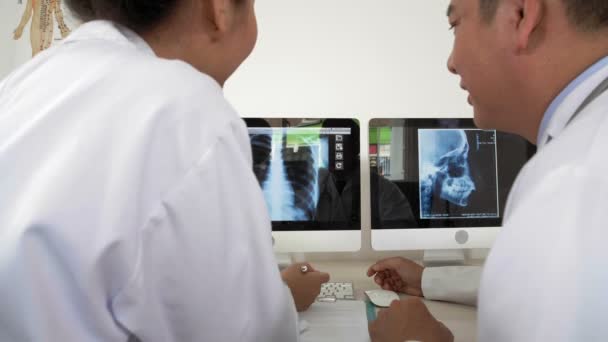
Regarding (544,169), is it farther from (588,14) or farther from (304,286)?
(304,286)

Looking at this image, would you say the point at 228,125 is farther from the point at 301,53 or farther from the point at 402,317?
the point at 301,53

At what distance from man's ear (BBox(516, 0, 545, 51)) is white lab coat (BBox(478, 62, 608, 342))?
0.22 m

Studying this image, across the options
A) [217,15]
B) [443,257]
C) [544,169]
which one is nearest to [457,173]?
[443,257]

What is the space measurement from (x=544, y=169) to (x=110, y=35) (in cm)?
56

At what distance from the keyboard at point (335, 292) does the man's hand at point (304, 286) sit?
0.04m

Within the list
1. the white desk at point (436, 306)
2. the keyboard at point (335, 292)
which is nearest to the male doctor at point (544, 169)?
the white desk at point (436, 306)

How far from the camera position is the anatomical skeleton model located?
1.68 metres

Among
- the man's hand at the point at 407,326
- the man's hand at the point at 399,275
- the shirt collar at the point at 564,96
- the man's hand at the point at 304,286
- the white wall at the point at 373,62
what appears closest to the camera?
the shirt collar at the point at 564,96

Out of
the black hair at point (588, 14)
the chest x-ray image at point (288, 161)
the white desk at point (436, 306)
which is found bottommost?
the white desk at point (436, 306)

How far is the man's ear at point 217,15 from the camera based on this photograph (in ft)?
2.06

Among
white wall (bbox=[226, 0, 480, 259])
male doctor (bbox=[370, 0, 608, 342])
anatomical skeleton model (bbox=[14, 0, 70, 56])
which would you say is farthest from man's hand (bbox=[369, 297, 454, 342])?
anatomical skeleton model (bbox=[14, 0, 70, 56])

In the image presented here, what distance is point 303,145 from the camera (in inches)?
53.0

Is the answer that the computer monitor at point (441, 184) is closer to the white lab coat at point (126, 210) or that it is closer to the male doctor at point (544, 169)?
the male doctor at point (544, 169)

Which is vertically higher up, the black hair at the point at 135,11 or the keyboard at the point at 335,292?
the black hair at the point at 135,11
